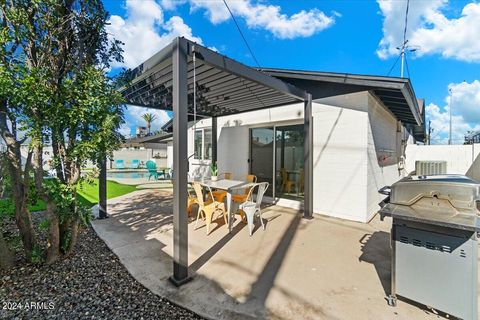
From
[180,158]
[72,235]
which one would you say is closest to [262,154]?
[180,158]

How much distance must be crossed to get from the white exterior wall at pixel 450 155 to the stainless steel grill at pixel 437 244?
37.1 ft

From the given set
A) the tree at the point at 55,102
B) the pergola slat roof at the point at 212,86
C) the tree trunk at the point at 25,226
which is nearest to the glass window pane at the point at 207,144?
the pergola slat roof at the point at 212,86

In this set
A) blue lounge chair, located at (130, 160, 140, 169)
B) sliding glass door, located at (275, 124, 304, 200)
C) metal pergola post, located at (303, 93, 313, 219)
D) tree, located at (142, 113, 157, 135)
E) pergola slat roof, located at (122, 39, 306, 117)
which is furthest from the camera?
tree, located at (142, 113, 157, 135)

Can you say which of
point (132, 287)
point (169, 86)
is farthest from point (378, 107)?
point (132, 287)

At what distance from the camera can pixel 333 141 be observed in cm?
540

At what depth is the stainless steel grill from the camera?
1.90m

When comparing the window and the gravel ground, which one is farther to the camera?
the window

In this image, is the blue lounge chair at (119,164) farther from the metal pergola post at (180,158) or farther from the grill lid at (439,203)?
the grill lid at (439,203)

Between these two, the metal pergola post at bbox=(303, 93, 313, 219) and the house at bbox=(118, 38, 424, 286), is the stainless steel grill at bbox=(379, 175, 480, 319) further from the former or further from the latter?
the metal pergola post at bbox=(303, 93, 313, 219)

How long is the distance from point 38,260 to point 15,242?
432 millimetres

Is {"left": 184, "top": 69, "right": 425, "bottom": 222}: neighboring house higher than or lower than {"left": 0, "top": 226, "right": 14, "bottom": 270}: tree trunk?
higher

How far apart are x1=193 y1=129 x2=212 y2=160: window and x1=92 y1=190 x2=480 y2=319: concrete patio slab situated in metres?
4.33

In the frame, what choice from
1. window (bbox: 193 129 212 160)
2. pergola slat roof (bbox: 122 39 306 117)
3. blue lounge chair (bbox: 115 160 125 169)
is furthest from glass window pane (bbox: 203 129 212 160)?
blue lounge chair (bbox: 115 160 125 169)

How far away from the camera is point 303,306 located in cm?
223
